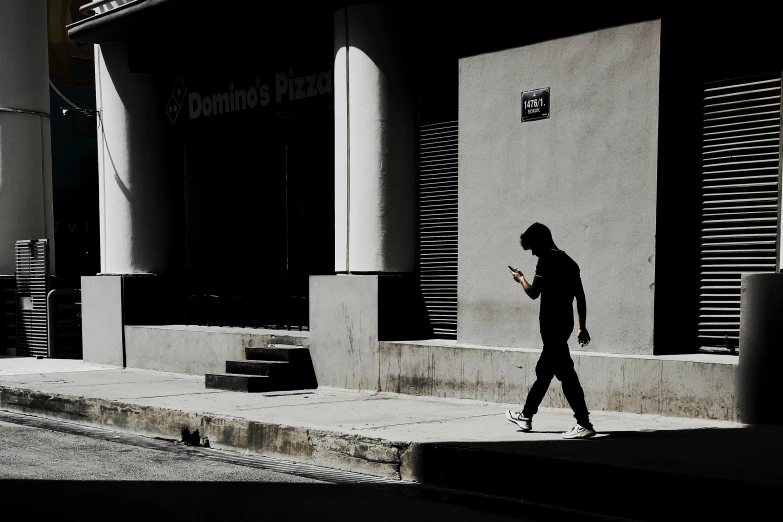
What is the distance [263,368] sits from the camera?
40.1 ft

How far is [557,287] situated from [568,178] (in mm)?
2509

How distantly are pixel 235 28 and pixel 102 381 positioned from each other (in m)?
5.35

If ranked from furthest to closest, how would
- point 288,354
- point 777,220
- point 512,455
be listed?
point 288,354 → point 777,220 → point 512,455

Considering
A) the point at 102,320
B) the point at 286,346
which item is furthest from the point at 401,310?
the point at 102,320

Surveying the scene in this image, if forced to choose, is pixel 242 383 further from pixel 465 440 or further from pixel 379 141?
pixel 465 440

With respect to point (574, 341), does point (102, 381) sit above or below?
below

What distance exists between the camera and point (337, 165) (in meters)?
12.5

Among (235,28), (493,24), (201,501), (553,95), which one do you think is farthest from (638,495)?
(235,28)

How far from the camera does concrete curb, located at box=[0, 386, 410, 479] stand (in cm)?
810

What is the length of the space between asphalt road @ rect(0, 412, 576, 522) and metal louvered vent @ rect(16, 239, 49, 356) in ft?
27.3

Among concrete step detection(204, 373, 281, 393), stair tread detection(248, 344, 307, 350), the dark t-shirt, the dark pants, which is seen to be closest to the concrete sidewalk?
concrete step detection(204, 373, 281, 393)

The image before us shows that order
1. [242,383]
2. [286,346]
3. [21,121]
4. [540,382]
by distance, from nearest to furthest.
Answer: [540,382]
[242,383]
[286,346]
[21,121]

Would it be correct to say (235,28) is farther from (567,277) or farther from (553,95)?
(567,277)

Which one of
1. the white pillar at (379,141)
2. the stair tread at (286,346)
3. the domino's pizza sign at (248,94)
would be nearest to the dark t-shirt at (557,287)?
the white pillar at (379,141)
